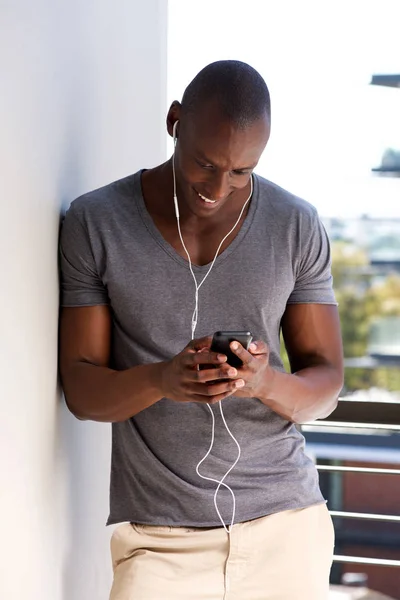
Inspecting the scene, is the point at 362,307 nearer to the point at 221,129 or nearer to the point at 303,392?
the point at 303,392

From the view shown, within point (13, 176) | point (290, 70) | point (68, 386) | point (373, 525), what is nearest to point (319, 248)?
point (68, 386)

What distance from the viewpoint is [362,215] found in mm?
9156

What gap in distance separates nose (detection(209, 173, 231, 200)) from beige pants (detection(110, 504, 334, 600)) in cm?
57

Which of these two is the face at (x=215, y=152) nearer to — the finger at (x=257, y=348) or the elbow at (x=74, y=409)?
the finger at (x=257, y=348)

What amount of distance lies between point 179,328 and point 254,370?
0.25 metres

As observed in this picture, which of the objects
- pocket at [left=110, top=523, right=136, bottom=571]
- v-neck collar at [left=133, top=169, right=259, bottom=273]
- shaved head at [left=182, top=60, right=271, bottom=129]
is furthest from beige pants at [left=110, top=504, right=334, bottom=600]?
shaved head at [left=182, top=60, right=271, bottom=129]

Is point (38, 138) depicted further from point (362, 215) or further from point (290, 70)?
point (362, 215)

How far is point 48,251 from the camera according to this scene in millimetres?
1494

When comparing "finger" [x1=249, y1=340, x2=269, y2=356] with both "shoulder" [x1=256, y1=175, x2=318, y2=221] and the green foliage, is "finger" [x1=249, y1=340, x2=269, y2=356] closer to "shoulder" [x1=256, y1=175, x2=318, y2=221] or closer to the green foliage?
"shoulder" [x1=256, y1=175, x2=318, y2=221]

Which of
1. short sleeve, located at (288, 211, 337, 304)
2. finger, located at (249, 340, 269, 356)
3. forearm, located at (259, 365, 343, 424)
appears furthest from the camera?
short sleeve, located at (288, 211, 337, 304)

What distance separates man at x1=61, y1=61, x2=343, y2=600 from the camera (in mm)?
1502

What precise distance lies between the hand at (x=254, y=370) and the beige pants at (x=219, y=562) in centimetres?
26

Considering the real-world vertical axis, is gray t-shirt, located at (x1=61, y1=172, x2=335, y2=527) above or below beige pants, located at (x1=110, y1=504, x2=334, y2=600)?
above

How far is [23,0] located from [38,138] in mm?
210
